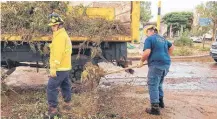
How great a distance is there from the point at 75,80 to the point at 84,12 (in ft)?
4.86

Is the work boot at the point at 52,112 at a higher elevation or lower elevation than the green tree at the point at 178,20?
lower

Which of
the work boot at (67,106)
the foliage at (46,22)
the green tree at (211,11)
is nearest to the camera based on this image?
the work boot at (67,106)

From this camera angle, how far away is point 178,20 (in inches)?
1710

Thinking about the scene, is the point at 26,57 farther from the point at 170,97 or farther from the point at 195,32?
the point at 195,32

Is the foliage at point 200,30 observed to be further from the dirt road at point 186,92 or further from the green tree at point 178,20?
the dirt road at point 186,92

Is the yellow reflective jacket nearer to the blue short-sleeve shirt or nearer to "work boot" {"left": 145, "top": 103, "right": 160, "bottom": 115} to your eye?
the blue short-sleeve shirt

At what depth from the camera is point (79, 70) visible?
7449 mm

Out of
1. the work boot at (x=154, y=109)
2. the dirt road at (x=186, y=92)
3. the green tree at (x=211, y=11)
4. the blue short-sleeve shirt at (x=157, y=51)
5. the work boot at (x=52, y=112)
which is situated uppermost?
the green tree at (x=211, y=11)

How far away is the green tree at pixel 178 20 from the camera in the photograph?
4328 centimetres

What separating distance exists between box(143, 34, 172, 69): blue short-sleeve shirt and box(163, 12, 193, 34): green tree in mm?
37063

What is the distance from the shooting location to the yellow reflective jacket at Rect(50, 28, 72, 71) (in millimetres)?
5418

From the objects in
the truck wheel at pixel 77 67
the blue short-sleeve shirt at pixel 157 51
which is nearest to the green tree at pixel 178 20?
the truck wheel at pixel 77 67

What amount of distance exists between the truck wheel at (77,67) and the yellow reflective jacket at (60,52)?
1.71 meters

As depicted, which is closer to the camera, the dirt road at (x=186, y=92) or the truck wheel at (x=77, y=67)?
the dirt road at (x=186, y=92)
